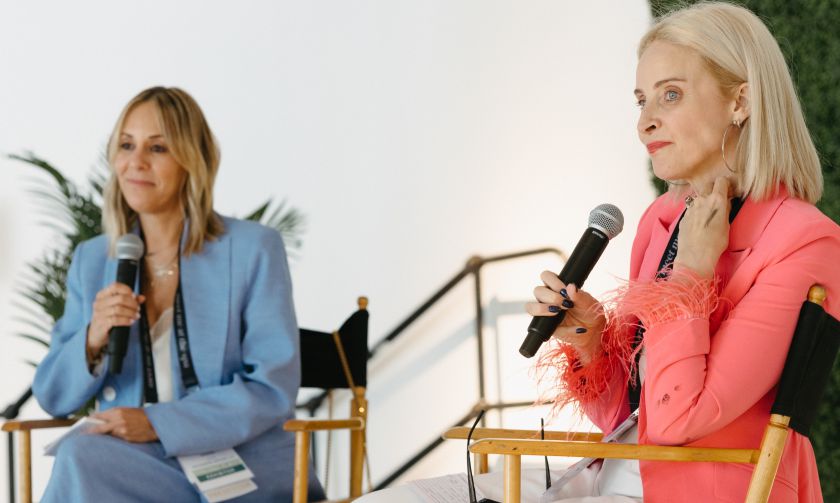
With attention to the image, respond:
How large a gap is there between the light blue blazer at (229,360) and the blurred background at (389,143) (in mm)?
1731

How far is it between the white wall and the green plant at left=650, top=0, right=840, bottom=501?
2.85 ft

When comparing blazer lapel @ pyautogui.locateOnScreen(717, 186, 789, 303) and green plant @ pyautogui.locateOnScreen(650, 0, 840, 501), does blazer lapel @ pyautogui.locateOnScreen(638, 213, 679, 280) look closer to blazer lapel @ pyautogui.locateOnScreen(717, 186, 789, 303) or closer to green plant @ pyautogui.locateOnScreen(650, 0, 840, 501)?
blazer lapel @ pyautogui.locateOnScreen(717, 186, 789, 303)

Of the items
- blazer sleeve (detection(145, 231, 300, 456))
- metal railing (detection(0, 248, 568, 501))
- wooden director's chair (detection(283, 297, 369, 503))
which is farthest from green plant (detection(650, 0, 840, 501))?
blazer sleeve (detection(145, 231, 300, 456))

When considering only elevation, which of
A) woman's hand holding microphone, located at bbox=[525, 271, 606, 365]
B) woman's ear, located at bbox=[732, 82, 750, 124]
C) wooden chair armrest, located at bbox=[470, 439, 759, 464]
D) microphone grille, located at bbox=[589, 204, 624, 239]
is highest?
woman's ear, located at bbox=[732, 82, 750, 124]

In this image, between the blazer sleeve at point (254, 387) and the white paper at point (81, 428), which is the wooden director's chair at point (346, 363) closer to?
the blazer sleeve at point (254, 387)

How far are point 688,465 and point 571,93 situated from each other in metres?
2.97

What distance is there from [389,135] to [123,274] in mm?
2378

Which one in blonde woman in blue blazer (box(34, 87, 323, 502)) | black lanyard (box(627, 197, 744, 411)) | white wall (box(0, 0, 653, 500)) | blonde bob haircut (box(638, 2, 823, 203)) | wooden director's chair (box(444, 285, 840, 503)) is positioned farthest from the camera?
white wall (box(0, 0, 653, 500))

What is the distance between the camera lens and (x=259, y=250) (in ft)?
8.69

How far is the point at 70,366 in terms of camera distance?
8.48ft

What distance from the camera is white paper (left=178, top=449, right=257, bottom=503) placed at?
2.37 metres

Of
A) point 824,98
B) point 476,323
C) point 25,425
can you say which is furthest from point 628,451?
point 476,323

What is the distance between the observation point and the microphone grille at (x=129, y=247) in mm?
2521

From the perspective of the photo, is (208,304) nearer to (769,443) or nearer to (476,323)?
(769,443)
